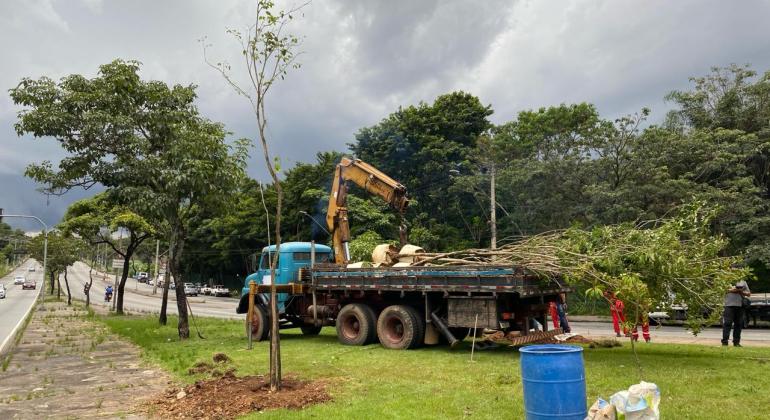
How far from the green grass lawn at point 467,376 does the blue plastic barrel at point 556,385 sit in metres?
1.30

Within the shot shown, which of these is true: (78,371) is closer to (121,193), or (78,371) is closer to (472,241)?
(121,193)

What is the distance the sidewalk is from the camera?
8102 mm

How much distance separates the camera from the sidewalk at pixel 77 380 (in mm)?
8102

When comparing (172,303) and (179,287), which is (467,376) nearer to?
(179,287)

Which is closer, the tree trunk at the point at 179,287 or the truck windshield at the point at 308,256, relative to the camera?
the truck windshield at the point at 308,256

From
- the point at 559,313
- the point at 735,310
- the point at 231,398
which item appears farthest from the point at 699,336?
the point at 231,398

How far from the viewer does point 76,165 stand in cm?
1619

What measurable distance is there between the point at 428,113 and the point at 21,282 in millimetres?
68902

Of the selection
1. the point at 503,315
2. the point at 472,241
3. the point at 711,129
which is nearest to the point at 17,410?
the point at 503,315

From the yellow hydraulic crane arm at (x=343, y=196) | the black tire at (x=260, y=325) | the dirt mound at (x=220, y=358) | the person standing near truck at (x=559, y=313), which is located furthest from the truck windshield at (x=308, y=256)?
the person standing near truck at (x=559, y=313)

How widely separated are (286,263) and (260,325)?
5.83 feet

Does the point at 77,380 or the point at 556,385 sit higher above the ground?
the point at 556,385

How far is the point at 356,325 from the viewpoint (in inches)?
543

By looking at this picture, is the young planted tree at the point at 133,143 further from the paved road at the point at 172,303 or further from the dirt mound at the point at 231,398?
the paved road at the point at 172,303
